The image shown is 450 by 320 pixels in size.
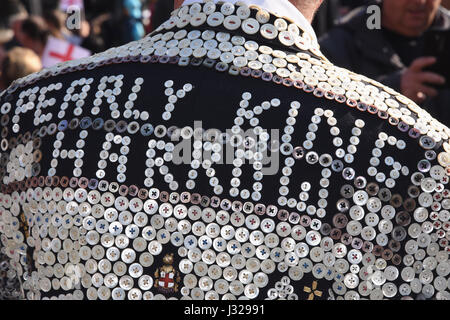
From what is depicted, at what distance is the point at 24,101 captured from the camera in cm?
139

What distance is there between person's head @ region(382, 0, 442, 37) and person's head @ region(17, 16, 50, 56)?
2.60 metres

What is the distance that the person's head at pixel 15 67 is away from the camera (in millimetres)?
3754

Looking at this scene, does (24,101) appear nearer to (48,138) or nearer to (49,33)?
(48,138)

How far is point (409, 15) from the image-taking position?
315 centimetres

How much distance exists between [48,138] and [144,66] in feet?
0.69

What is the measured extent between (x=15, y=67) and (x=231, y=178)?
9.08 feet

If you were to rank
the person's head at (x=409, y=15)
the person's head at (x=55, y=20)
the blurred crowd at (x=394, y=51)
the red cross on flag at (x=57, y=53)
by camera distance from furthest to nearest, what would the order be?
the person's head at (x=55, y=20) < the red cross on flag at (x=57, y=53) < the person's head at (x=409, y=15) < the blurred crowd at (x=394, y=51)

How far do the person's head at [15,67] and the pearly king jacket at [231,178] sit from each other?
2.51m

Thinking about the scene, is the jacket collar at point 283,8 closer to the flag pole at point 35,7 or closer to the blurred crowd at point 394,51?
the blurred crowd at point 394,51

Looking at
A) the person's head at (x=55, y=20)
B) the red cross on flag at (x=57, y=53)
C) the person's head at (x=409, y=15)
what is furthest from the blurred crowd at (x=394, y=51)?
the person's head at (x=55, y=20)

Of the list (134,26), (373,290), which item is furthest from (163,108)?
(134,26)

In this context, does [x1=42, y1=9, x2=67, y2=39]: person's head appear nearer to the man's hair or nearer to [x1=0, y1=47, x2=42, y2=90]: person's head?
the man's hair

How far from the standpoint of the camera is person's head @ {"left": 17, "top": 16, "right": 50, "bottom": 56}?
16.5 feet

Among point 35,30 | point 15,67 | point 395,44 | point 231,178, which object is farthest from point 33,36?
point 231,178
